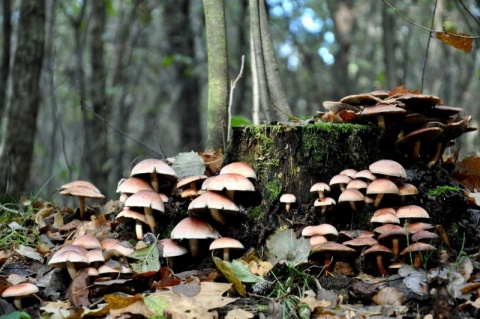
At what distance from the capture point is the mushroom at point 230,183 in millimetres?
3936

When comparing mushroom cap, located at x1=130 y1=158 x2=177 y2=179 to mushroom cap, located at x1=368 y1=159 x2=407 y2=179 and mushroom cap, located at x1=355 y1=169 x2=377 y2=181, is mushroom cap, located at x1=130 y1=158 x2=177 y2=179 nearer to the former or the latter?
mushroom cap, located at x1=355 y1=169 x2=377 y2=181

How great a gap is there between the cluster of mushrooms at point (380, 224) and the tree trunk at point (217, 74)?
5.90 feet

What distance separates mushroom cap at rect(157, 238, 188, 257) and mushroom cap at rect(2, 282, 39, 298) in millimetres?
994

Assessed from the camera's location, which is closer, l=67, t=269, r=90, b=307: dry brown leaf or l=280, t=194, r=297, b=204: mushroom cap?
l=67, t=269, r=90, b=307: dry brown leaf

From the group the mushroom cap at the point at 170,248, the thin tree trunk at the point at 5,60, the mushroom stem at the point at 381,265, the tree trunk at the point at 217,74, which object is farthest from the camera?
the thin tree trunk at the point at 5,60

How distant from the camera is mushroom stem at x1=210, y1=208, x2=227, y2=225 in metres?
4.08

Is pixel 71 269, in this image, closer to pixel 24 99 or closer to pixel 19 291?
pixel 19 291

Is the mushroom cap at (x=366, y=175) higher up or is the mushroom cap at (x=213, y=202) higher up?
the mushroom cap at (x=366, y=175)

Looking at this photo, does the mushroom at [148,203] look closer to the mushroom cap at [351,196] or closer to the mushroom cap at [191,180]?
the mushroom cap at [191,180]

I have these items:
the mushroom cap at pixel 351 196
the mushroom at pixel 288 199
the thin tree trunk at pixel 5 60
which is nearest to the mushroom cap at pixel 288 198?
the mushroom at pixel 288 199

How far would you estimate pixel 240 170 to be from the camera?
4164mm

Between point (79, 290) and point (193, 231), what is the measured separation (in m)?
0.96

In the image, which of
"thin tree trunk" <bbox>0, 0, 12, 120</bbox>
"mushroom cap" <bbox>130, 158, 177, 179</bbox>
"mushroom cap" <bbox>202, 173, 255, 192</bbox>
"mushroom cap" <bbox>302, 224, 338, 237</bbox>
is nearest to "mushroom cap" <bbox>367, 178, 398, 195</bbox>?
"mushroom cap" <bbox>302, 224, 338, 237</bbox>

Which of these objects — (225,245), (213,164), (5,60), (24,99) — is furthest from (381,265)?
(5,60)
